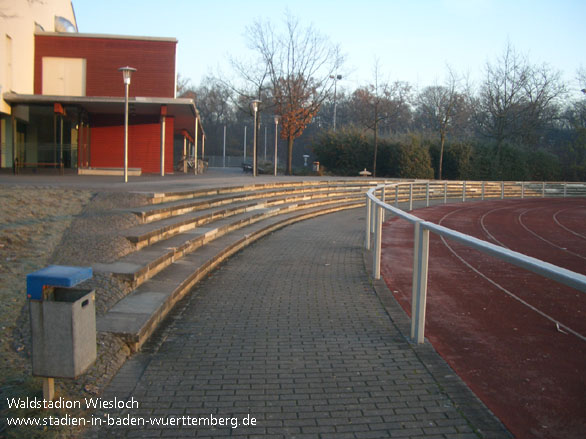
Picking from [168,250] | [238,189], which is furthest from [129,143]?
[168,250]

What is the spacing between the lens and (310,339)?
5.21 m

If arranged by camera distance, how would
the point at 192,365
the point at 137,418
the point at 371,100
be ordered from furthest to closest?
the point at 371,100, the point at 192,365, the point at 137,418

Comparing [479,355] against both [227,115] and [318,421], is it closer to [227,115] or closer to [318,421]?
[318,421]

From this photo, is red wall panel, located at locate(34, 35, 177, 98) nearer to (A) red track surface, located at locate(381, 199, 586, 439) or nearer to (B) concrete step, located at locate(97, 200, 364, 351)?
(B) concrete step, located at locate(97, 200, 364, 351)

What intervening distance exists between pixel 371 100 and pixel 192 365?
43183 mm

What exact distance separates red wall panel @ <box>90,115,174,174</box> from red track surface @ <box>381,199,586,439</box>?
19.9 m

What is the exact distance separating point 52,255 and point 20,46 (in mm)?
22730

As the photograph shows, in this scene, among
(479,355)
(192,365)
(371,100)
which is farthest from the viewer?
(371,100)

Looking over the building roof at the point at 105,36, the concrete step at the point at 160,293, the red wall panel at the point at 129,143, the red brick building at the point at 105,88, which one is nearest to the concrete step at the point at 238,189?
the concrete step at the point at 160,293

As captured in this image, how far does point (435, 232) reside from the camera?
4.93 metres

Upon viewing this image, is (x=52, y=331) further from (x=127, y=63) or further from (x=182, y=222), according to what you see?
(x=127, y=63)

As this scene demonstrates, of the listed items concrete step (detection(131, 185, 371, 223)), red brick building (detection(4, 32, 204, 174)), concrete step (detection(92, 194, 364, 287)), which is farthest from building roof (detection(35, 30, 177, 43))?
concrete step (detection(92, 194, 364, 287))

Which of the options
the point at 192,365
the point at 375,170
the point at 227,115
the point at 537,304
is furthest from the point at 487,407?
the point at 227,115

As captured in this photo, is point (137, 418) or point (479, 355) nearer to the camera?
point (137, 418)
